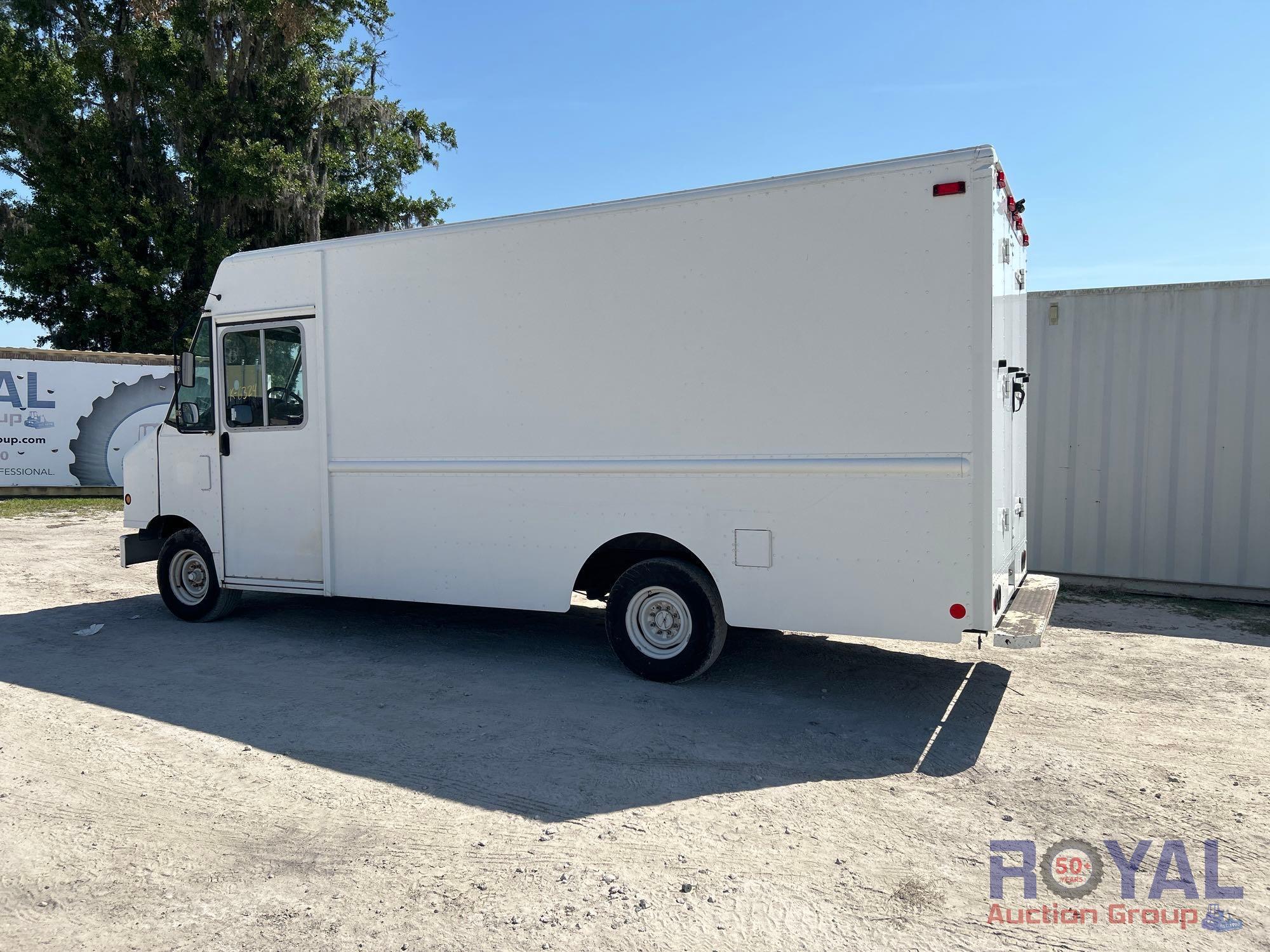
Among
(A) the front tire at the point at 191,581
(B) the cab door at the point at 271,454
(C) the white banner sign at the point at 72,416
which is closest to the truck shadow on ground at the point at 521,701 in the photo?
(A) the front tire at the point at 191,581

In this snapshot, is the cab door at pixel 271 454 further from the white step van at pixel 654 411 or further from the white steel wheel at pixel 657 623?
the white steel wheel at pixel 657 623

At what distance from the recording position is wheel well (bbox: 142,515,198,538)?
7863 millimetres

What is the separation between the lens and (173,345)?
7.65 m

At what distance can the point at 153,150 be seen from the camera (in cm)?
2316

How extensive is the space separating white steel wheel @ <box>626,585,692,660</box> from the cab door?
8.97ft

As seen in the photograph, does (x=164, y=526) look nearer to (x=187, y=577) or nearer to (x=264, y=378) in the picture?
(x=187, y=577)

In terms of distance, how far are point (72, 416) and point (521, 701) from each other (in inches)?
650

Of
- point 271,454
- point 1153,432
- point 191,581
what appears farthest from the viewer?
point 1153,432

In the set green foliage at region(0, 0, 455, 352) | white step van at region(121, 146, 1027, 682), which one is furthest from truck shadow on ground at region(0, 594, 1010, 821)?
green foliage at region(0, 0, 455, 352)

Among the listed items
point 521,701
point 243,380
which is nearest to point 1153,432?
point 521,701

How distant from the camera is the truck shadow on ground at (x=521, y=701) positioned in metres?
4.46

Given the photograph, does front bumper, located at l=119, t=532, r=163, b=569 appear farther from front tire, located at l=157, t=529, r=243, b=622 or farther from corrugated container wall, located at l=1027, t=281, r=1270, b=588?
corrugated container wall, located at l=1027, t=281, r=1270, b=588

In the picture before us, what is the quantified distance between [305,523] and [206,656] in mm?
1195

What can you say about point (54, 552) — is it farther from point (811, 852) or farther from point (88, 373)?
point (811, 852)
